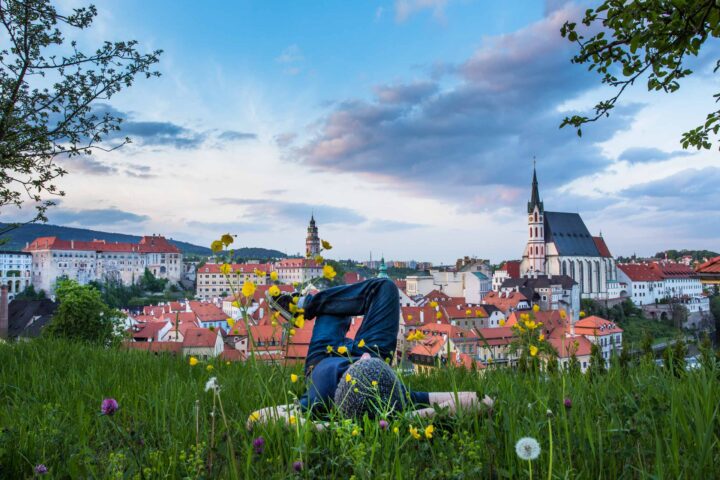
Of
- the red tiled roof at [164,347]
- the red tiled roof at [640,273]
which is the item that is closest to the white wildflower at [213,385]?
the red tiled roof at [164,347]

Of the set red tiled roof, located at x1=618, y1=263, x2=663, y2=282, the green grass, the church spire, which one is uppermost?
the church spire

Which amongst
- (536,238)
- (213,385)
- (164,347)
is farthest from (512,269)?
(213,385)

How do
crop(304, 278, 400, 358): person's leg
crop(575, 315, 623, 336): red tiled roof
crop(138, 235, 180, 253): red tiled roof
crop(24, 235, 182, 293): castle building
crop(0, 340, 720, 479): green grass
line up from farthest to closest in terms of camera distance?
crop(138, 235, 180, 253): red tiled roof → crop(24, 235, 182, 293): castle building → crop(575, 315, 623, 336): red tiled roof → crop(304, 278, 400, 358): person's leg → crop(0, 340, 720, 479): green grass

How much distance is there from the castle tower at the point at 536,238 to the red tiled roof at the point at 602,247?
11864 mm

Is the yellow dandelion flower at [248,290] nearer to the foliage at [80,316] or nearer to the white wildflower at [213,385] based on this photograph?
the white wildflower at [213,385]

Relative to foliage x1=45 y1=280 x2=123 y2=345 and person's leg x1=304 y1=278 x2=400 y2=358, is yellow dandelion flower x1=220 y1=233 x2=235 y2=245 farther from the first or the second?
foliage x1=45 y1=280 x2=123 y2=345

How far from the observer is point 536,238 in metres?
98.8

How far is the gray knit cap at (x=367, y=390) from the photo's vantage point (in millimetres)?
2379

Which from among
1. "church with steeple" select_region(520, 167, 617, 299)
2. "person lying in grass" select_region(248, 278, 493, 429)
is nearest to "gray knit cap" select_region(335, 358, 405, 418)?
"person lying in grass" select_region(248, 278, 493, 429)

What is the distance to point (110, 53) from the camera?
16.2ft

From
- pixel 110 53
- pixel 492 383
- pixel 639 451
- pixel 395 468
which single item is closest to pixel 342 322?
pixel 492 383

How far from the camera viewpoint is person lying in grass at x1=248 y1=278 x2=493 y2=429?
7.86 ft

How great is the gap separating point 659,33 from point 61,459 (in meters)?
4.34

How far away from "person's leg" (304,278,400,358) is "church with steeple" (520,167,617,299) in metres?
98.1
